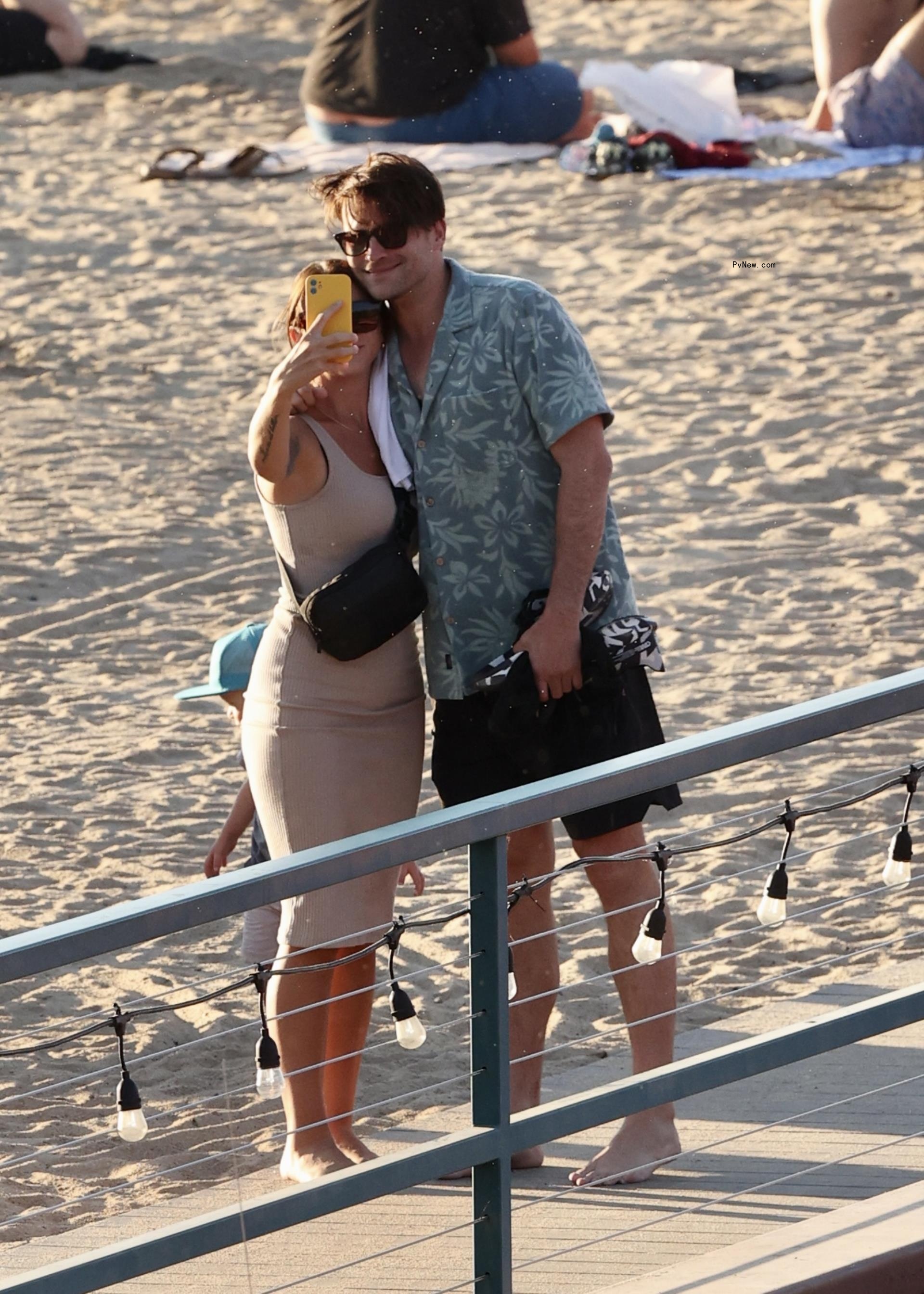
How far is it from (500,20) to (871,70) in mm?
2129

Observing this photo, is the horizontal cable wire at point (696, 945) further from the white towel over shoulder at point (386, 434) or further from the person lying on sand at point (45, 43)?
the person lying on sand at point (45, 43)

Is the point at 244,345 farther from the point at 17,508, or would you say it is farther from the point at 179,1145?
the point at 179,1145

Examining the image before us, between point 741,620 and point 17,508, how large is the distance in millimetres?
2810

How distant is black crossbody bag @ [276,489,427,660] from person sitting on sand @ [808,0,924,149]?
888 cm

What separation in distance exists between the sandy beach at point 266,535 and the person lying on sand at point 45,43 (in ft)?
1.72

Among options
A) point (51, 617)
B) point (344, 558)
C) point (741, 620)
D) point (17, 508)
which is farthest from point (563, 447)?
point (17, 508)

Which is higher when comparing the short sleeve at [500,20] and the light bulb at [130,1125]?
the short sleeve at [500,20]

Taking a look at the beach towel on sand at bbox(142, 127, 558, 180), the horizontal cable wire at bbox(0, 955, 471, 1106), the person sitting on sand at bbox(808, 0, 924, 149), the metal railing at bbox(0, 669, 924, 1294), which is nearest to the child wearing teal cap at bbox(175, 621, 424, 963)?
the horizontal cable wire at bbox(0, 955, 471, 1106)

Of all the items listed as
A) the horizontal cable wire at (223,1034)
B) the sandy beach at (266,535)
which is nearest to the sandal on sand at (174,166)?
the sandy beach at (266,535)

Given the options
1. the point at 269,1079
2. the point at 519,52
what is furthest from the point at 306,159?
the point at 269,1079

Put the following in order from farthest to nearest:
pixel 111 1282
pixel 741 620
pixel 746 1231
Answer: pixel 741 620 → pixel 746 1231 → pixel 111 1282

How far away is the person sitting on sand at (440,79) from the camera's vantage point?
1150 centimetres

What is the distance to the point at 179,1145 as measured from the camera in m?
3.70

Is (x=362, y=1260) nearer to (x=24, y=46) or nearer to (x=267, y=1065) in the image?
(x=267, y=1065)
